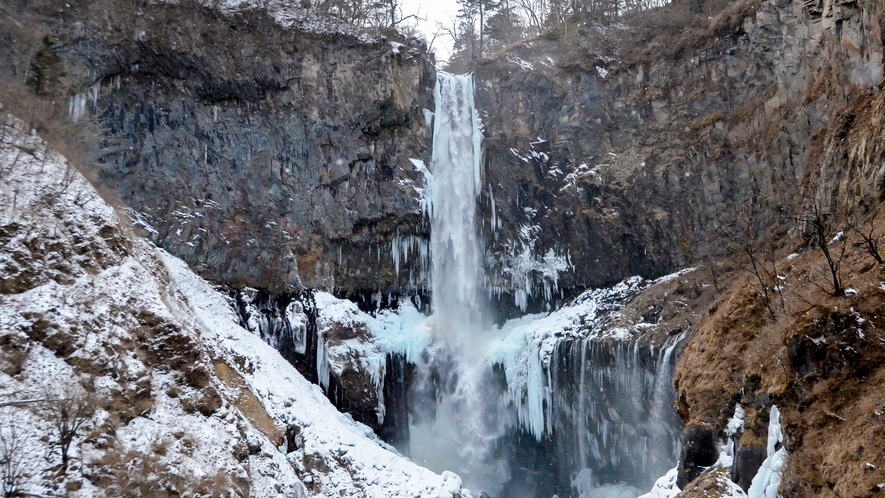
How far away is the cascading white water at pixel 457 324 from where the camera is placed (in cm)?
2222

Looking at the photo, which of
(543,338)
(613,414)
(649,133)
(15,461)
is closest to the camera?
(15,461)

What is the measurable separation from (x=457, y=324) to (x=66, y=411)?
55.6 ft

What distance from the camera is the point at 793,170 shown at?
19.0 m

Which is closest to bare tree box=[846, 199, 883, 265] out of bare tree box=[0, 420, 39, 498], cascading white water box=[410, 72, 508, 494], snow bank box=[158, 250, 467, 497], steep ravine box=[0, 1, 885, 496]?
steep ravine box=[0, 1, 885, 496]

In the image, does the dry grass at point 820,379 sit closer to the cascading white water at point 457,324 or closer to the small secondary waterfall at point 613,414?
the small secondary waterfall at point 613,414

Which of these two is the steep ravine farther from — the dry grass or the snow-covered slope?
the snow-covered slope

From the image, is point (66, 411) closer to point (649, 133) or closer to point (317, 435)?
point (317, 435)

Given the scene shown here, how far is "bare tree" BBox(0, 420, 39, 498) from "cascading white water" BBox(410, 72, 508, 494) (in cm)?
1574

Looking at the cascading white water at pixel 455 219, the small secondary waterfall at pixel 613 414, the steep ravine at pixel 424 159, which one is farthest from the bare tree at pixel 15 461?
the cascading white water at pixel 455 219

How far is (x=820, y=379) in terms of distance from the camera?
8.00m

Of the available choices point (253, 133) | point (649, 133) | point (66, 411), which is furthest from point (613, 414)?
point (253, 133)

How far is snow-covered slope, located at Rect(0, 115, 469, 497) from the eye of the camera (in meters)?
8.72

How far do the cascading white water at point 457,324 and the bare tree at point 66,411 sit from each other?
14742 millimetres

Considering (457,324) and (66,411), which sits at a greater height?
(457,324)
